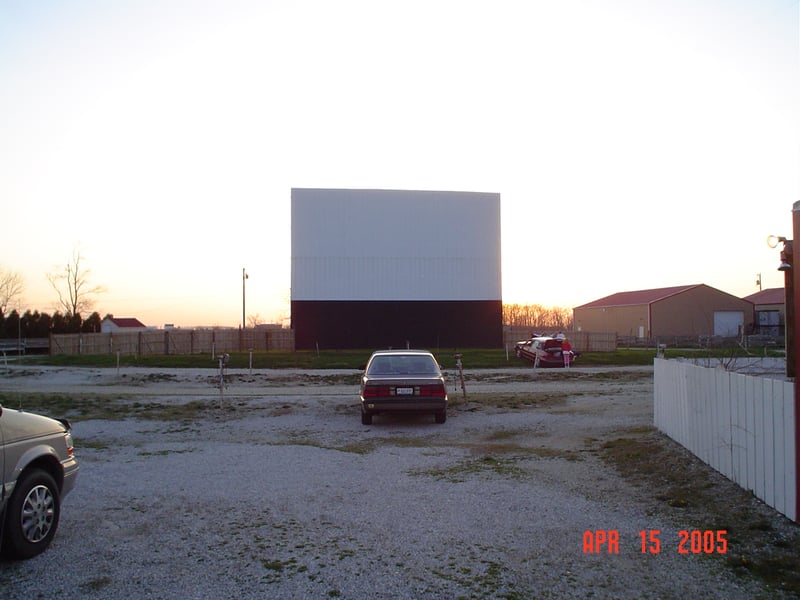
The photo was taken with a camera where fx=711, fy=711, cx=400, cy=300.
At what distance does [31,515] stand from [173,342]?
132 feet

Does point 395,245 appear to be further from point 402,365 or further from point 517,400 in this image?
point 402,365

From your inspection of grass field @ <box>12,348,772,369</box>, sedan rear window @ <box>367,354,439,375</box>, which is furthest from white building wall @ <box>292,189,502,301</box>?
sedan rear window @ <box>367,354,439,375</box>

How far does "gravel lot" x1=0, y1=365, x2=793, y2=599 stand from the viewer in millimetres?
5219

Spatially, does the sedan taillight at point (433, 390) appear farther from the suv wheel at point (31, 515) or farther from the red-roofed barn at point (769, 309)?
the red-roofed barn at point (769, 309)

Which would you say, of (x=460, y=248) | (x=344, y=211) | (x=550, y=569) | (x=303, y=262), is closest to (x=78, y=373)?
(x=303, y=262)

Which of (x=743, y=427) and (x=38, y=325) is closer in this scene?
(x=743, y=427)

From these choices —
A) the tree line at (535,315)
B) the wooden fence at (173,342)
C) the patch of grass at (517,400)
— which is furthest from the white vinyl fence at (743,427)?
the tree line at (535,315)

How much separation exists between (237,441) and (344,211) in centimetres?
3538

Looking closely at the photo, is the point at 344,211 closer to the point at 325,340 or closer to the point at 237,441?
the point at 325,340

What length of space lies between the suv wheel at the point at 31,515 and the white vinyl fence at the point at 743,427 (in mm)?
6370

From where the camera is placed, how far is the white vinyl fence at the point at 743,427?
6285 mm

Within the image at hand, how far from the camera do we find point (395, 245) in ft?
155

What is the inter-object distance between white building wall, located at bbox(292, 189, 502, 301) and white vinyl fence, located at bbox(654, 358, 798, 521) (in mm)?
37189

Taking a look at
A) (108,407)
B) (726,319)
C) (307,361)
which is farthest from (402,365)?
(726,319)
